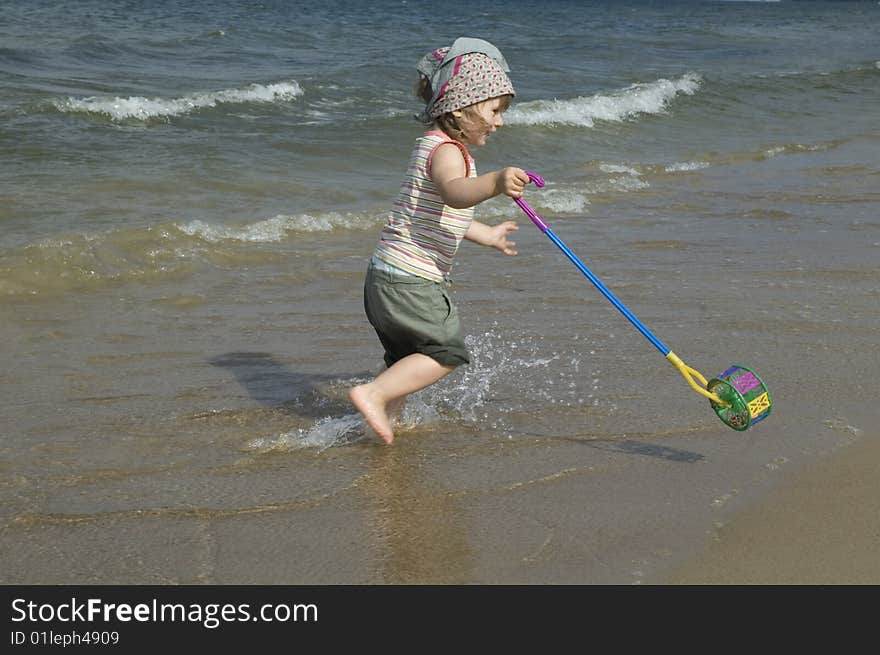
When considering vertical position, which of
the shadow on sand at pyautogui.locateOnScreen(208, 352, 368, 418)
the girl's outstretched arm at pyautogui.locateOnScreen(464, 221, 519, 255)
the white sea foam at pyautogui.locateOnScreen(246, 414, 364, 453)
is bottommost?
the shadow on sand at pyautogui.locateOnScreen(208, 352, 368, 418)

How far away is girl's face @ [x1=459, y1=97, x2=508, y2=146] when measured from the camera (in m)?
3.61

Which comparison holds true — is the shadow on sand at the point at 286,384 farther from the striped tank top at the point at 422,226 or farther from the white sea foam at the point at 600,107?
the white sea foam at the point at 600,107

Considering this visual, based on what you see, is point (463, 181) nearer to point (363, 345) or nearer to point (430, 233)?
point (430, 233)

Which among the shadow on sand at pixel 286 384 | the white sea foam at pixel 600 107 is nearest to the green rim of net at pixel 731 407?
the shadow on sand at pixel 286 384

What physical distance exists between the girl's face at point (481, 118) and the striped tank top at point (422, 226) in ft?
0.20

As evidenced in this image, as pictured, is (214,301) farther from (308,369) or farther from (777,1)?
(777,1)

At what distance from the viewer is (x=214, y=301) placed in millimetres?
5625

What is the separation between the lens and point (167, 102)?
1182 centimetres

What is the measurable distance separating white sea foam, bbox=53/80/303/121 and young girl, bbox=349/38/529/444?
793cm

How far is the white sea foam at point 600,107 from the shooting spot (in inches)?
498

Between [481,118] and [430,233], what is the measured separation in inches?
15.7

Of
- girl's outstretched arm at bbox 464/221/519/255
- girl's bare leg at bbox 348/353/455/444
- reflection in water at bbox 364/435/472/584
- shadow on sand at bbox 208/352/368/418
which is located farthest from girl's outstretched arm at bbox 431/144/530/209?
shadow on sand at bbox 208/352/368/418

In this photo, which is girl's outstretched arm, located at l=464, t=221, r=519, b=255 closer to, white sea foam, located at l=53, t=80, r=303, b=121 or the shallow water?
the shallow water

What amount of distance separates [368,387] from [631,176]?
6331 mm
